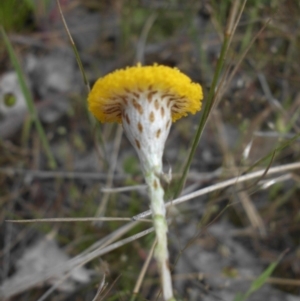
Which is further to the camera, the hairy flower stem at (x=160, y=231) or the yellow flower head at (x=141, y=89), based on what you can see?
the yellow flower head at (x=141, y=89)

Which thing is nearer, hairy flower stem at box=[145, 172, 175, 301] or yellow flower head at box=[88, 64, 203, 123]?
hairy flower stem at box=[145, 172, 175, 301]

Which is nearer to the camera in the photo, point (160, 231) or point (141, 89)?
point (160, 231)

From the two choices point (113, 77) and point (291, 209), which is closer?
point (113, 77)

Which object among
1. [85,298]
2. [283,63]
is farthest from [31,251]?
[283,63]

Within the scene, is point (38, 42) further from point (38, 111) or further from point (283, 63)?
point (283, 63)

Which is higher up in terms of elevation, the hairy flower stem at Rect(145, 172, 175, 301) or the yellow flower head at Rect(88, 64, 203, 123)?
the yellow flower head at Rect(88, 64, 203, 123)
